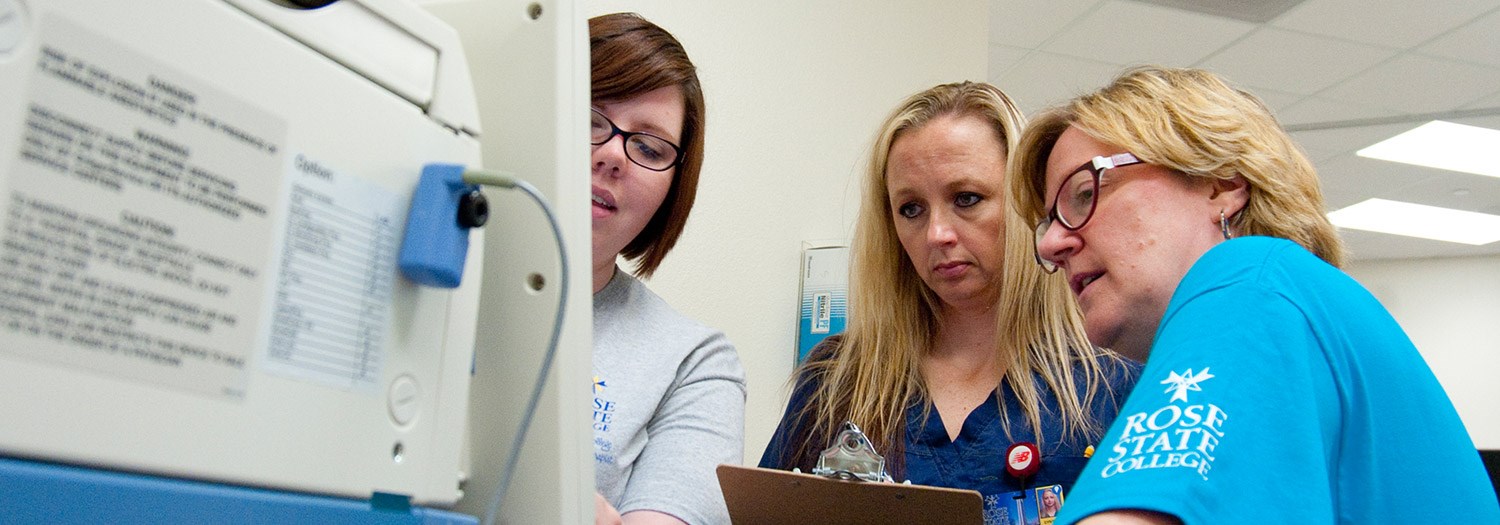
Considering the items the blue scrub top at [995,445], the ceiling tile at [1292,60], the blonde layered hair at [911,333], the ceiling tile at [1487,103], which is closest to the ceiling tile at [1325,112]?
the ceiling tile at [1292,60]

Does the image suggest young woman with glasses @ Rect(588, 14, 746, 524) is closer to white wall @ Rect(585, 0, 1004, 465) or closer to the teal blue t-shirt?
the teal blue t-shirt

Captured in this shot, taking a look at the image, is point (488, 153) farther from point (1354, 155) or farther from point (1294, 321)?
point (1354, 155)

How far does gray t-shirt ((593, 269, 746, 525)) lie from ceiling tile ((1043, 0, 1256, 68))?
2798 millimetres

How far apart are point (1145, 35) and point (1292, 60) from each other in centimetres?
66

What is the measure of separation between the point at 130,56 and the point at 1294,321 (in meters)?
0.67

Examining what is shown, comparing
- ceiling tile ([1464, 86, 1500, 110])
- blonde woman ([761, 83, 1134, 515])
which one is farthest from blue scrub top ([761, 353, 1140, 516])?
ceiling tile ([1464, 86, 1500, 110])

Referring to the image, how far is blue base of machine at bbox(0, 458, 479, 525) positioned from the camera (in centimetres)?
41

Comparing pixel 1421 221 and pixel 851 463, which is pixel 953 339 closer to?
pixel 851 463

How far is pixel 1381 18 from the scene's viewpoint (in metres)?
3.72

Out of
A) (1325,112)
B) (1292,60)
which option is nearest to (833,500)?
(1292,60)

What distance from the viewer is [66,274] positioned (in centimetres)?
43

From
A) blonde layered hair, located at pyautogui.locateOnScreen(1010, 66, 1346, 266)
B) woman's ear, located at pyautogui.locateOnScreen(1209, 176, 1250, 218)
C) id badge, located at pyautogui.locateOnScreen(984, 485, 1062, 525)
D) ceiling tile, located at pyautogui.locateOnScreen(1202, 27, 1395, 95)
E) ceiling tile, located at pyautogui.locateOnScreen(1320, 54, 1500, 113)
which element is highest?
ceiling tile, located at pyautogui.locateOnScreen(1320, 54, 1500, 113)

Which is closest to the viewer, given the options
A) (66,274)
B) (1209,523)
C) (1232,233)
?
(66,274)

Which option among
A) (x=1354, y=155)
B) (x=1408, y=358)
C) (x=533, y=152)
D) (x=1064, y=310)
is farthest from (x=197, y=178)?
(x=1354, y=155)
